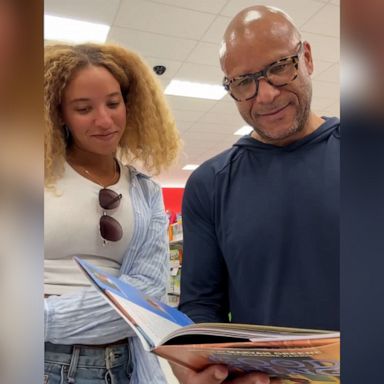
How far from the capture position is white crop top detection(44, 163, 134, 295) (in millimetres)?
963

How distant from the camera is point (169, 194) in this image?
1212 centimetres

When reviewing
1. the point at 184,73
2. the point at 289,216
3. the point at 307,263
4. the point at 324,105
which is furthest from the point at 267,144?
the point at 324,105

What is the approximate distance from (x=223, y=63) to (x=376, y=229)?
91 centimetres

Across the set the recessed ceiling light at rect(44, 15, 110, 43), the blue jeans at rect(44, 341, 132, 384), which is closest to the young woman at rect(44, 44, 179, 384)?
the blue jeans at rect(44, 341, 132, 384)

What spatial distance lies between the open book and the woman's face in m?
0.52

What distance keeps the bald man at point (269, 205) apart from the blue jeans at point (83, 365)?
0.21m

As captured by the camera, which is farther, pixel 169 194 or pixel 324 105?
pixel 169 194

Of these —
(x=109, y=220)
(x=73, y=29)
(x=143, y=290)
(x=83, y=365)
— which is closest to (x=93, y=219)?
(x=109, y=220)

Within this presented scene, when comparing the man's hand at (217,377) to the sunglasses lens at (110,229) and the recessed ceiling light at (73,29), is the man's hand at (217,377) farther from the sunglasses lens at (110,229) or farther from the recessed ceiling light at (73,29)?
the recessed ceiling light at (73,29)

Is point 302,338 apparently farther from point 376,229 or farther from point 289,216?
point 289,216

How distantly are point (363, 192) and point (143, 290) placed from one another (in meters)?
0.87

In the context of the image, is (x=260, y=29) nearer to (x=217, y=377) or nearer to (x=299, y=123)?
(x=299, y=123)

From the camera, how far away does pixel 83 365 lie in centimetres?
93

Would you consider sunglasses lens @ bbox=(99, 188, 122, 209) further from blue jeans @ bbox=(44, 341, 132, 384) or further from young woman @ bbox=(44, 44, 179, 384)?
blue jeans @ bbox=(44, 341, 132, 384)
